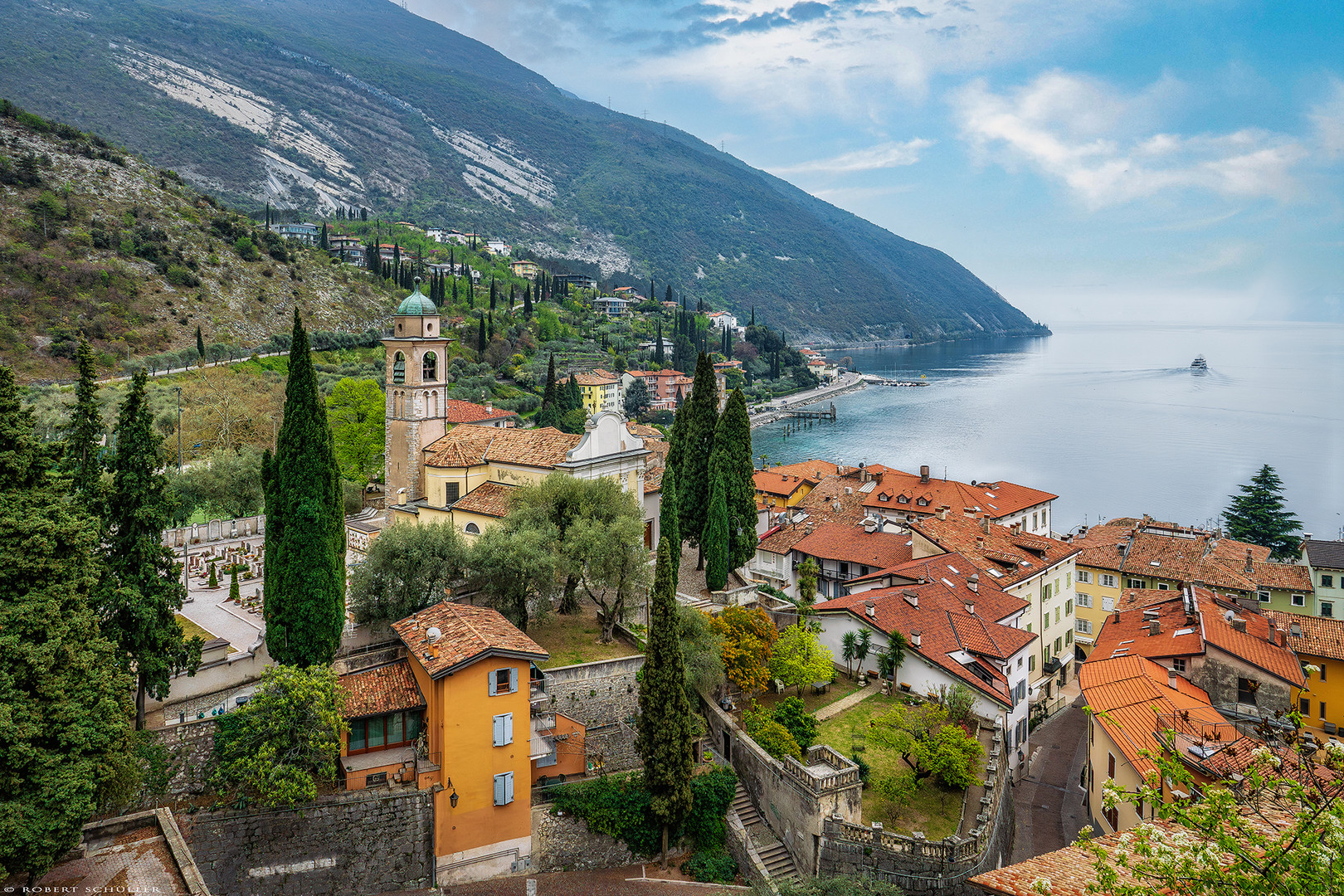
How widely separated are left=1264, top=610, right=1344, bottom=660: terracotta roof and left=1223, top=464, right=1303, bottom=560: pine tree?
31.4 metres

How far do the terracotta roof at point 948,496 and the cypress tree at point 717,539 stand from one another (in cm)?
1986

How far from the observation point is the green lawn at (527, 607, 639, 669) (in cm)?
2644

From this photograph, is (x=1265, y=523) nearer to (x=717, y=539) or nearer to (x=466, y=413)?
(x=717, y=539)

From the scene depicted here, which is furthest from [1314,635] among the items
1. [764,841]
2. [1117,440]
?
[1117,440]

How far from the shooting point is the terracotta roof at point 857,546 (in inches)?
1554

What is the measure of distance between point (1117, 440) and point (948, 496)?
7933 centimetres

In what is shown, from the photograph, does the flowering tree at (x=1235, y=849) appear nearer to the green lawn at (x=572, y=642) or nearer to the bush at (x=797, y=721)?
the bush at (x=797, y=721)

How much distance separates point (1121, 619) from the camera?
3497 centimetres

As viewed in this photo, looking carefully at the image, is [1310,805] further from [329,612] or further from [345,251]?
[345,251]

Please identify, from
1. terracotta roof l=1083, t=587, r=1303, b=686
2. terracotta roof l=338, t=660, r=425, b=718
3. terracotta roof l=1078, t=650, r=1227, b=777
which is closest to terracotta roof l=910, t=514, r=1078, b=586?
terracotta roof l=1083, t=587, r=1303, b=686

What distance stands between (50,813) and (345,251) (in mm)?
135232

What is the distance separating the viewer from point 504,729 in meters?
20.5

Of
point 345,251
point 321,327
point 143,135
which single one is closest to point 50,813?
point 321,327

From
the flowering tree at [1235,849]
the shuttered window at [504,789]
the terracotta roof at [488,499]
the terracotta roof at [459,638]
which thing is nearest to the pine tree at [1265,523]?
the terracotta roof at [488,499]
